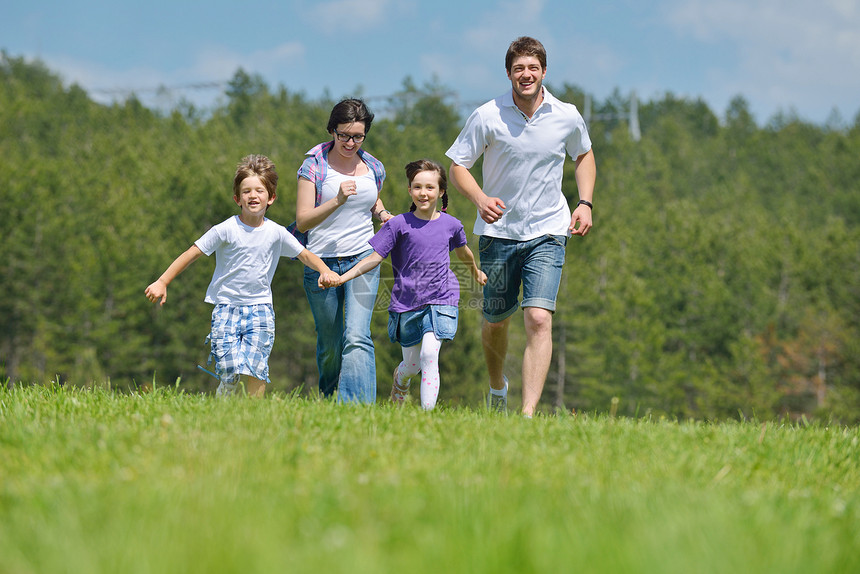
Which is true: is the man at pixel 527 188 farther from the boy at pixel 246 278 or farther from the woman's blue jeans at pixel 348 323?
the boy at pixel 246 278

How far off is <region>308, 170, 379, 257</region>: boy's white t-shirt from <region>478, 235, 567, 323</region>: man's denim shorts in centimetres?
101

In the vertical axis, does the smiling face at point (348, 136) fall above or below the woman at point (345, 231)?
above

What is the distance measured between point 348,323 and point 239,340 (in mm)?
884

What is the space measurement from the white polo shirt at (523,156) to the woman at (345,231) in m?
0.88

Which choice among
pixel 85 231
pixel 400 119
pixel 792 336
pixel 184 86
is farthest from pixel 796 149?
pixel 85 231

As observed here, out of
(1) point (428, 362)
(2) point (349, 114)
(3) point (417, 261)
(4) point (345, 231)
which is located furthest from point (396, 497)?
(2) point (349, 114)

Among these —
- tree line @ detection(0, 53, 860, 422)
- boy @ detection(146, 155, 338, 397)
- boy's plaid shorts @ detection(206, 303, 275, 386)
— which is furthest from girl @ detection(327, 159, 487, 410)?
tree line @ detection(0, 53, 860, 422)

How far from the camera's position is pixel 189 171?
2327 inches

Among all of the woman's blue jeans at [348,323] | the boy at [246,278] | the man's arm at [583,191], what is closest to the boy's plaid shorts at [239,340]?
the boy at [246,278]

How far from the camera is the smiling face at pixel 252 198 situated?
6812mm

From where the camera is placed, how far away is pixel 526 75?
21.6ft

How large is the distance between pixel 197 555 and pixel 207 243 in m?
4.64

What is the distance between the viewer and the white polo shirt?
21.9ft

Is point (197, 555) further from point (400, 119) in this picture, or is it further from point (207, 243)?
point (400, 119)
